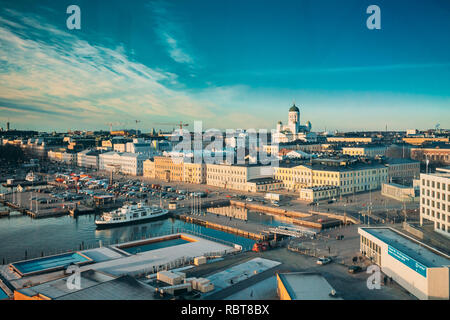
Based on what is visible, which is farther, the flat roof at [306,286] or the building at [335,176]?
the building at [335,176]

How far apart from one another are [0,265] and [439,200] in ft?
87.3

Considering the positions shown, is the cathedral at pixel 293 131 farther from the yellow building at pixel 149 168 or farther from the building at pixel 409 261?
the building at pixel 409 261

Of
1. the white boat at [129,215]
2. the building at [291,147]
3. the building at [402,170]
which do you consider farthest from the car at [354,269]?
the building at [291,147]

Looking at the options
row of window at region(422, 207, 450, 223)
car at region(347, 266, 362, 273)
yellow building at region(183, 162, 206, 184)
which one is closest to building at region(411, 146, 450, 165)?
yellow building at region(183, 162, 206, 184)

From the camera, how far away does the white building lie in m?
72.1

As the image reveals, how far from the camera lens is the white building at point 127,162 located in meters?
72.1

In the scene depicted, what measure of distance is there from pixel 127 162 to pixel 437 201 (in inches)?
2327

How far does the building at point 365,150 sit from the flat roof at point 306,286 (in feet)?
211

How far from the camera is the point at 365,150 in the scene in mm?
78000

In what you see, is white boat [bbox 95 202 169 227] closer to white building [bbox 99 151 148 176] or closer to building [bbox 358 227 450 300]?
building [bbox 358 227 450 300]

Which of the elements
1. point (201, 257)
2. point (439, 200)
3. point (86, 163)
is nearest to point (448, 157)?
point (439, 200)

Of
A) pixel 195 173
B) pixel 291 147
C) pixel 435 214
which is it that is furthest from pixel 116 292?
pixel 291 147

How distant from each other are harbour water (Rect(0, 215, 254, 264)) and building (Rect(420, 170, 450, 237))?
12.0 meters
